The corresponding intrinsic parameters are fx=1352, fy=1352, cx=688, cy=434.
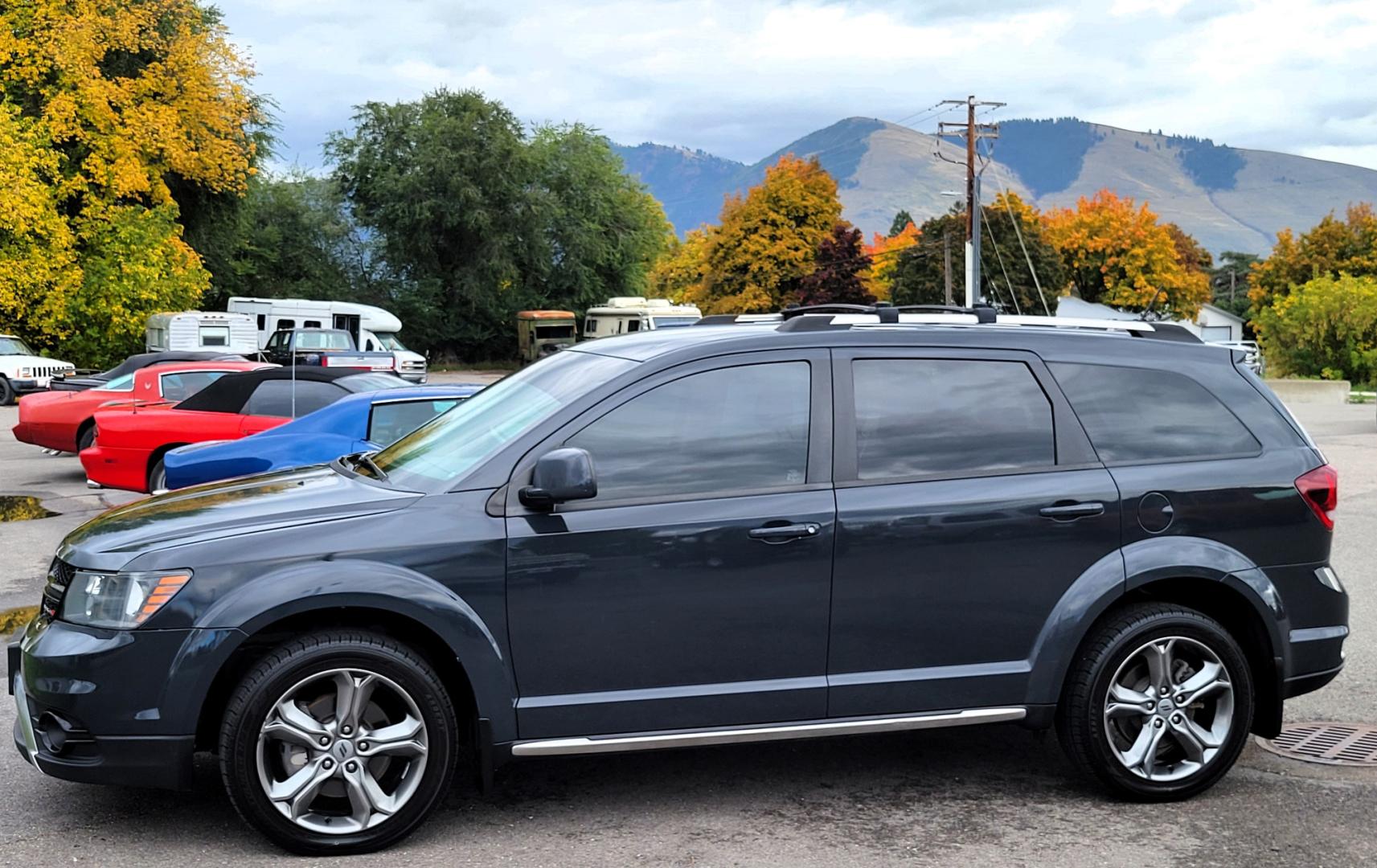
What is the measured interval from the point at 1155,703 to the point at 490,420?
2635 millimetres

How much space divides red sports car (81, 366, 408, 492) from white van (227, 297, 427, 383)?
96.7ft

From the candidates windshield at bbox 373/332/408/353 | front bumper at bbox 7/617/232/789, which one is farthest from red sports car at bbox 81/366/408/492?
windshield at bbox 373/332/408/353

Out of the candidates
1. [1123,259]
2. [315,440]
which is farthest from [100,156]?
[1123,259]

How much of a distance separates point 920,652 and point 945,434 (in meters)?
0.78

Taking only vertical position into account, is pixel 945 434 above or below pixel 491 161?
below

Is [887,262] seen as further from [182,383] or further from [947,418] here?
[947,418]

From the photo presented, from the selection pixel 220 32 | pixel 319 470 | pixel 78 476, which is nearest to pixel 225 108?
pixel 220 32

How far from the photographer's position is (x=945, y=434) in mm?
4828

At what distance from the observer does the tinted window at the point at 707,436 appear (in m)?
4.54

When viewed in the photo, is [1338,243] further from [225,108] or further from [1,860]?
[1,860]

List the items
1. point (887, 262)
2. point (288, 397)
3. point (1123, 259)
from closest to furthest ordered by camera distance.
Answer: point (288, 397) → point (1123, 259) → point (887, 262)

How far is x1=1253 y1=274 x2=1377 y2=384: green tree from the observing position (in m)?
50.2

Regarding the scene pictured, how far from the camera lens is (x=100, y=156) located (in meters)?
39.8

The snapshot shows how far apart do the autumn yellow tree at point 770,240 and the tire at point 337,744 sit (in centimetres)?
6739
